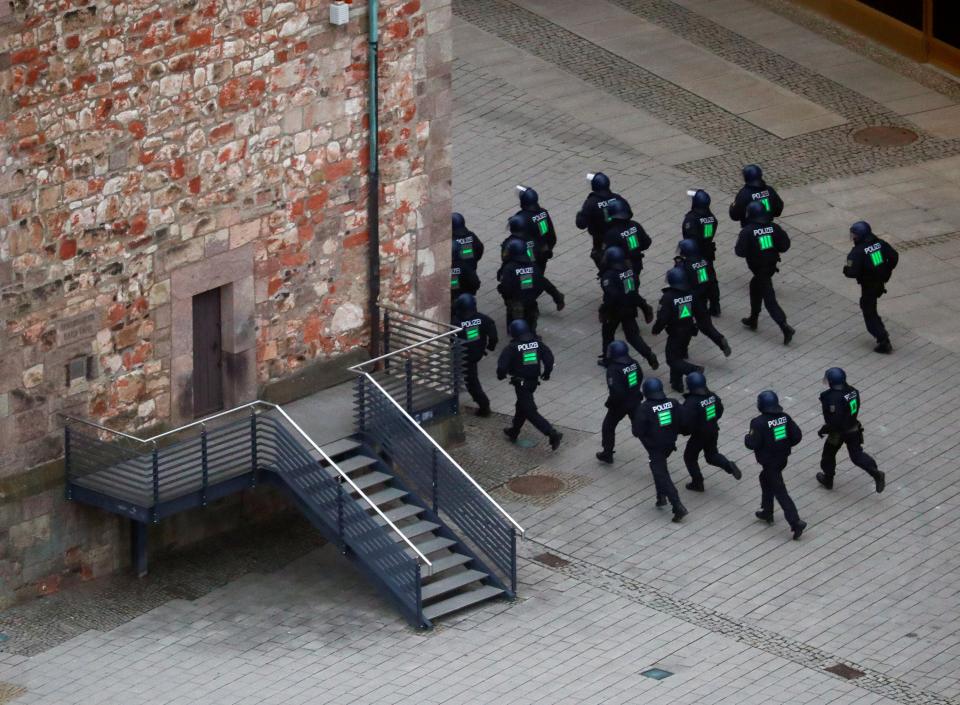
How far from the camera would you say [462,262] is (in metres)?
33.1

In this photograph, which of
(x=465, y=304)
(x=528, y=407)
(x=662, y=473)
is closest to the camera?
(x=662, y=473)

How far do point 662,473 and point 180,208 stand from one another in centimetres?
580

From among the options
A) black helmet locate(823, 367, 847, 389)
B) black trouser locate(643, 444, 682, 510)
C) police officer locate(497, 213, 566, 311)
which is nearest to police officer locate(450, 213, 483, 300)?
police officer locate(497, 213, 566, 311)

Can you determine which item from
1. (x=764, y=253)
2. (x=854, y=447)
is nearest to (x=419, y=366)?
(x=854, y=447)

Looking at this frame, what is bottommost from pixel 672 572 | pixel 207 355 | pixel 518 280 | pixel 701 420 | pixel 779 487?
pixel 672 572

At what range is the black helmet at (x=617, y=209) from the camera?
34.5 m

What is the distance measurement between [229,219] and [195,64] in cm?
172

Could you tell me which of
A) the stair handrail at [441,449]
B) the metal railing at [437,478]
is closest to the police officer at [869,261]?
the stair handrail at [441,449]

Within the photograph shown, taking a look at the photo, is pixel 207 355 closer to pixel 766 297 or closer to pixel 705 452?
pixel 705 452

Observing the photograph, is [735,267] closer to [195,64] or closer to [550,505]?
[550,505]

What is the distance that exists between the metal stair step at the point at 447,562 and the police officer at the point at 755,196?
773 centimetres

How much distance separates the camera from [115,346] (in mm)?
27781

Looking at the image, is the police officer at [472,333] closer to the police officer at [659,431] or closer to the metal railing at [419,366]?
the metal railing at [419,366]

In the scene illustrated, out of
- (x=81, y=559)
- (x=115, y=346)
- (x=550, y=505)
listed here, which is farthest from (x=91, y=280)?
(x=550, y=505)
